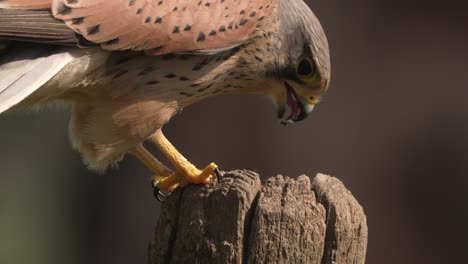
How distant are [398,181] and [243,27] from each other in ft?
13.2

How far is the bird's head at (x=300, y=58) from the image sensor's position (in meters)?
5.36

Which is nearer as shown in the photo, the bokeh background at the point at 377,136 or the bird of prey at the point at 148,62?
the bird of prey at the point at 148,62

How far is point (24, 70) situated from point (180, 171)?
909 millimetres

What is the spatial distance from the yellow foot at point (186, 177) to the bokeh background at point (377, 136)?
12.0 feet

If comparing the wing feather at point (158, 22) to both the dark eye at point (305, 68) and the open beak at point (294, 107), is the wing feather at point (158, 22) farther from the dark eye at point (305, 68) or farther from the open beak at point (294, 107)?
the open beak at point (294, 107)

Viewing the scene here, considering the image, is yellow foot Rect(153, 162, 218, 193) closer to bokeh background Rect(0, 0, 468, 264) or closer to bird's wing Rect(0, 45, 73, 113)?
bird's wing Rect(0, 45, 73, 113)

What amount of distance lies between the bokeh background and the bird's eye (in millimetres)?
3319

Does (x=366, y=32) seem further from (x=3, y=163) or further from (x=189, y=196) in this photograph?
(x=189, y=196)

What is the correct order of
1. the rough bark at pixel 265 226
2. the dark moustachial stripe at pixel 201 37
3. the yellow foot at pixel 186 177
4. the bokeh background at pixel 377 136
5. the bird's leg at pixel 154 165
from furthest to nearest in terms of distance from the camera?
the bokeh background at pixel 377 136 < the bird's leg at pixel 154 165 < the dark moustachial stripe at pixel 201 37 < the yellow foot at pixel 186 177 < the rough bark at pixel 265 226

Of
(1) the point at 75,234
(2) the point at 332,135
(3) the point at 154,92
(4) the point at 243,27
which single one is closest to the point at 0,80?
(3) the point at 154,92

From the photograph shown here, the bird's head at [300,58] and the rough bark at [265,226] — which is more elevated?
the bird's head at [300,58]

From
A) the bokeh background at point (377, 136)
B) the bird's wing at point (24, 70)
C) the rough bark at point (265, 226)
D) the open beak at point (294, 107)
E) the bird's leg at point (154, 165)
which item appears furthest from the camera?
the bokeh background at point (377, 136)

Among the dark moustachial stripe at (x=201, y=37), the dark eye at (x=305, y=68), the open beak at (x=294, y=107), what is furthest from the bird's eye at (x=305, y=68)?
the dark moustachial stripe at (x=201, y=37)

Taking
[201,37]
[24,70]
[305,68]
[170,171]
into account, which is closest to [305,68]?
[305,68]
